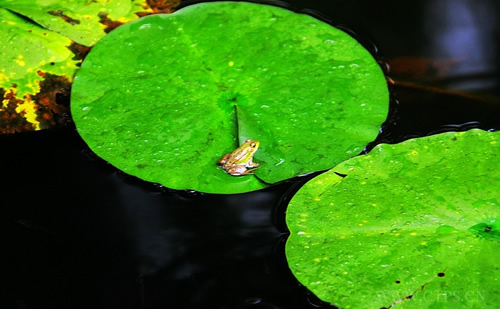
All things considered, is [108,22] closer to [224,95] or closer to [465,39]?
[224,95]

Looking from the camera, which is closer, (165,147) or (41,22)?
(165,147)

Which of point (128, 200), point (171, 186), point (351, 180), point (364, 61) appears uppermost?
point (364, 61)

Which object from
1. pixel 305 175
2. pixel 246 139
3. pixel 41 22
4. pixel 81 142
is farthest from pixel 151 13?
pixel 305 175

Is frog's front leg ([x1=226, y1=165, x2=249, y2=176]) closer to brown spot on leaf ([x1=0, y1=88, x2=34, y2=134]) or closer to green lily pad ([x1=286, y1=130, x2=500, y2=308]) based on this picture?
green lily pad ([x1=286, y1=130, x2=500, y2=308])

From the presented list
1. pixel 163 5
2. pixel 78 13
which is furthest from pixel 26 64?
pixel 163 5

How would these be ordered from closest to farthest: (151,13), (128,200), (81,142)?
(128,200) → (81,142) → (151,13)

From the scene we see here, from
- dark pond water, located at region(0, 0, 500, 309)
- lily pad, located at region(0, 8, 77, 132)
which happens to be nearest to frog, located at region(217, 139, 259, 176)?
dark pond water, located at region(0, 0, 500, 309)

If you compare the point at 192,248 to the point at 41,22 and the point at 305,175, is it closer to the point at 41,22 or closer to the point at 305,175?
the point at 305,175
